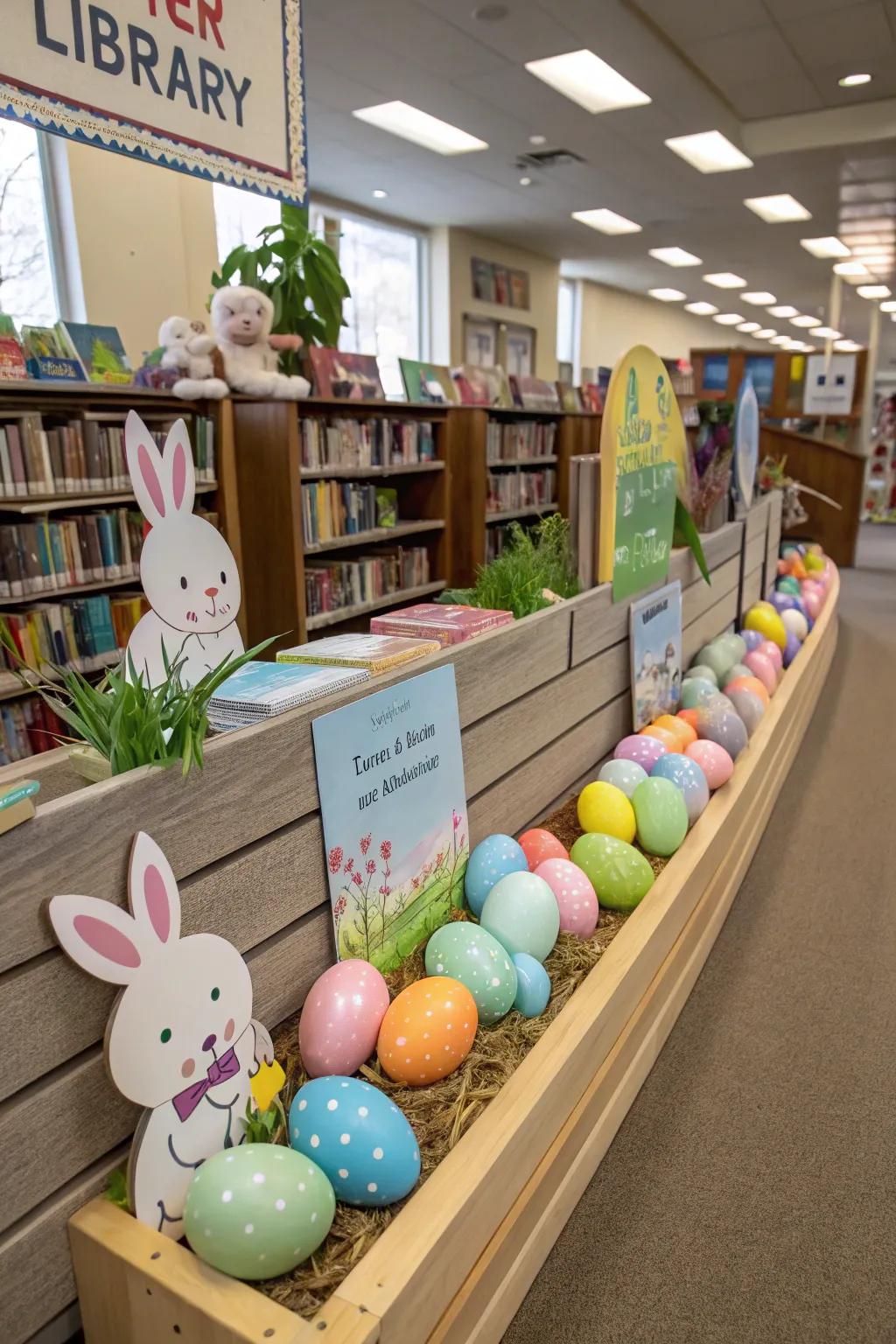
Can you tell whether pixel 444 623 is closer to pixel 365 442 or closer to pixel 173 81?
pixel 173 81

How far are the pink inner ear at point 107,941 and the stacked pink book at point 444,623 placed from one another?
865 millimetres

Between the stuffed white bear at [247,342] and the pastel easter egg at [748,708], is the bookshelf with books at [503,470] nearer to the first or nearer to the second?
the stuffed white bear at [247,342]

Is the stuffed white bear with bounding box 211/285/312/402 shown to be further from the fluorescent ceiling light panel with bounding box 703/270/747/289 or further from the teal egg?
the fluorescent ceiling light panel with bounding box 703/270/747/289

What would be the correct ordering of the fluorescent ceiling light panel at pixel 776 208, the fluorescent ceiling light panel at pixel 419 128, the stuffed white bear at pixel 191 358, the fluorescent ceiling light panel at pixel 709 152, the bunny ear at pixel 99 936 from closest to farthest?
1. the bunny ear at pixel 99 936
2. the stuffed white bear at pixel 191 358
3. the fluorescent ceiling light panel at pixel 419 128
4. the fluorescent ceiling light panel at pixel 709 152
5. the fluorescent ceiling light panel at pixel 776 208

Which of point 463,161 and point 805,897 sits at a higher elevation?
point 463,161

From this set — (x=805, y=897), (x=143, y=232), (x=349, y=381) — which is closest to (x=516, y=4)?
(x=349, y=381)

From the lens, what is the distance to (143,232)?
17.3ft

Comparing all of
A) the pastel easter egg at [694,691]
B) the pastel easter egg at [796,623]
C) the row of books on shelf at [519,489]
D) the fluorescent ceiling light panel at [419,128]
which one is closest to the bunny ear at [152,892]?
the pastel easter egg at [694,691]

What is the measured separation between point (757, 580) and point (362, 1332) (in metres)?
3.85

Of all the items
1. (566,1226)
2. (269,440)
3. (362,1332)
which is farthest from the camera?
(269,440)

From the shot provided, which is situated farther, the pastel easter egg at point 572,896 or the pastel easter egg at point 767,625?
the pastel easter egg at point 767,625

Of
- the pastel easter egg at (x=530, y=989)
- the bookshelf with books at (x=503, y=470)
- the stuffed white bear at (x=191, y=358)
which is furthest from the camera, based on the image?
the bookshelf with books at (x=503, y=470)

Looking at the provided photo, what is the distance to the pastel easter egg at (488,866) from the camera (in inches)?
63.2

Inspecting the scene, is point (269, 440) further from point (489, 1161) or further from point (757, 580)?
point (489, 1161)
